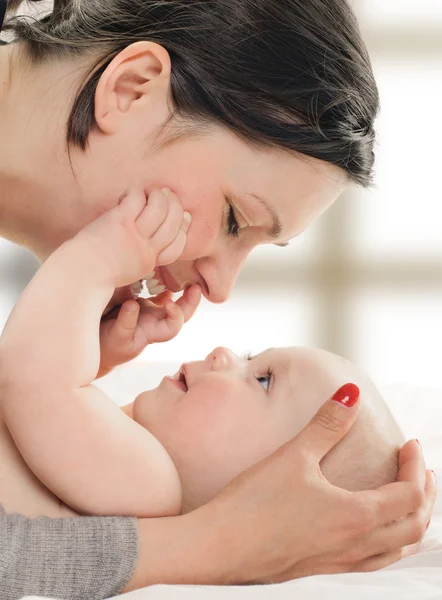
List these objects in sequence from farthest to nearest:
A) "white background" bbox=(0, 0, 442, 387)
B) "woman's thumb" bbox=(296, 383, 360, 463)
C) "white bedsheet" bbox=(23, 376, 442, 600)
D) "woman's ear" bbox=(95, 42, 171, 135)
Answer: "white background" bbox=(0, 0, 442, 387) < "woman's ear" bbox=(95, 42, 171, 135) < "woman's thumb" bbox=(296, 383, 360, 463) < "white bedsheet" bbox=(23, 376, 442, 600)

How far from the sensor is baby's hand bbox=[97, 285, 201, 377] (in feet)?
5.22

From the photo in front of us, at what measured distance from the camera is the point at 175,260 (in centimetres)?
141

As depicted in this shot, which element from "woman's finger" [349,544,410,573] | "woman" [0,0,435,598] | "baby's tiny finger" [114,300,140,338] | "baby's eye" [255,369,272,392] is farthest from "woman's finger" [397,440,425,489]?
"baby's tiny finger" [114,300,140,338]

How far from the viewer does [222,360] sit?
143 cm

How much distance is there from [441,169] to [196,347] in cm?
140

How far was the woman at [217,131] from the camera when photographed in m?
1.25

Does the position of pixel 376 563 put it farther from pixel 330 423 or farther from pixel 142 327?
pixel 142 327

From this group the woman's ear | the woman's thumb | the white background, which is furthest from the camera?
the white background

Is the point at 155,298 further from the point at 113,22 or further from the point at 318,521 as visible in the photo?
the point at 318,521

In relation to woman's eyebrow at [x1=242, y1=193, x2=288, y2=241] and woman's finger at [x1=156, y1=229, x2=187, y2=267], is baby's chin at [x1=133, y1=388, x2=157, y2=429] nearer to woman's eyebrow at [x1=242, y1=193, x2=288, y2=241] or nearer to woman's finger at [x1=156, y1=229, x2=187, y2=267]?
woman's finger at [x1=156, y1=229, x2=187, y2=267]

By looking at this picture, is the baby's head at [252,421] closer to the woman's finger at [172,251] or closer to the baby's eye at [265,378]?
the baby's eye at [265,378]

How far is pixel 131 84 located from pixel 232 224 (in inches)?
11.2

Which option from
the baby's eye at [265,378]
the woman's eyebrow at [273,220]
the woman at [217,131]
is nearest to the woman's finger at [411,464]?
the woman at [217,131]

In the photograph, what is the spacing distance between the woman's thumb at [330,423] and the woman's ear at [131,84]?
53 centimetres
